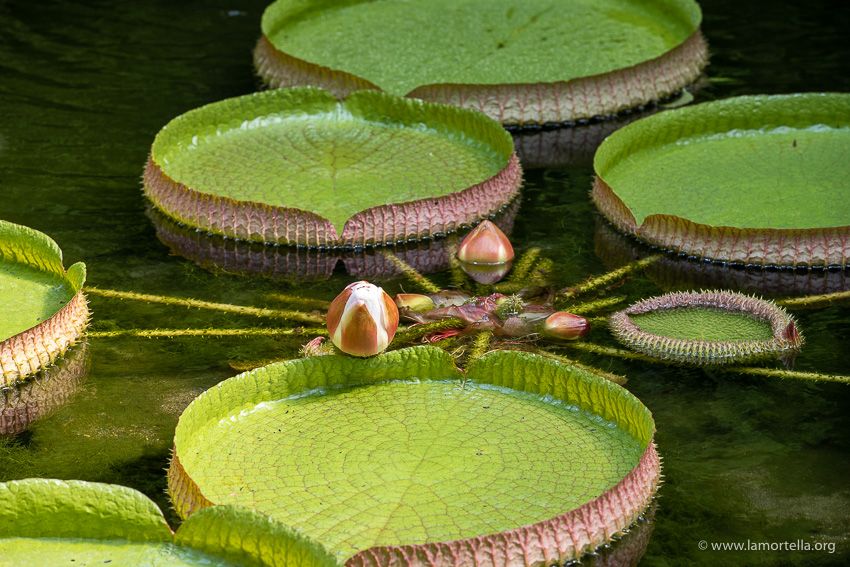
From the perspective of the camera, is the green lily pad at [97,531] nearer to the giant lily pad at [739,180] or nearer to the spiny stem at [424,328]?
the spiny stem at [424,328]

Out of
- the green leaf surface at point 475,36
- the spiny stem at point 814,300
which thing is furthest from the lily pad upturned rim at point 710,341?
the green leaf surface at point 475,36

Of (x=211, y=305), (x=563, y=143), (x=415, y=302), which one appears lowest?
(x=563, y=143)

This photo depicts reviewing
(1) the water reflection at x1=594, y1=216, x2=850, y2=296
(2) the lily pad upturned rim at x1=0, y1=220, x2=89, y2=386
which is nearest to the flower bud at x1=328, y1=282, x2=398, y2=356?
(2) the lily pad upturned rim at x1=0, y1=220, x2=89, y2=386

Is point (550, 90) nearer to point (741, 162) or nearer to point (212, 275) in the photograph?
point (741, 162)

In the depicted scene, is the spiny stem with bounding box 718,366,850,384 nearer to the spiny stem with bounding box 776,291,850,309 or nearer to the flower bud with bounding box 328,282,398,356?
the spiny stem with bounding box 776,291,850,309

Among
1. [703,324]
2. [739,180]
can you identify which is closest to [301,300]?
[703,324]
